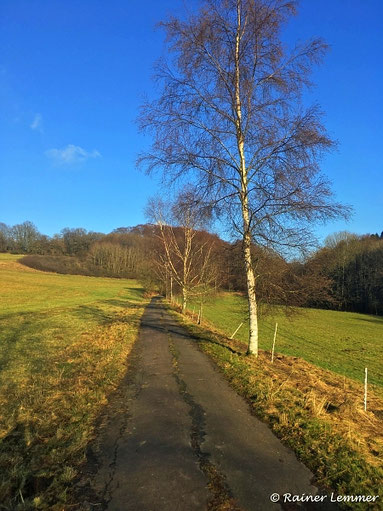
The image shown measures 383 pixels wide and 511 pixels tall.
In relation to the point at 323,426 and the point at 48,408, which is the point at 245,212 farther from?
the point at 48,408

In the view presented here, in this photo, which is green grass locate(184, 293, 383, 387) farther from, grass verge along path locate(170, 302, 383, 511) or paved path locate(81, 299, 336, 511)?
paved path locate(81, 299, 336, 511)

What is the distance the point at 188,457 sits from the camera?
4.18m

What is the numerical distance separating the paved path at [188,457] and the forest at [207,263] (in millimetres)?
4621

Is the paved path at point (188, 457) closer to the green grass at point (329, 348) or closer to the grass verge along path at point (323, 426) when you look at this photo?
the grass verge along path at point (323, 426)

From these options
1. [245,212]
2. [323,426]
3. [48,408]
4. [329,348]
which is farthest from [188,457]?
[329,348]

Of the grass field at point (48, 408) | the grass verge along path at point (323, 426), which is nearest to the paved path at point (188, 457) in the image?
the grass verge along path at point (323, 426)

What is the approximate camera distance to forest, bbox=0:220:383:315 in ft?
34.2

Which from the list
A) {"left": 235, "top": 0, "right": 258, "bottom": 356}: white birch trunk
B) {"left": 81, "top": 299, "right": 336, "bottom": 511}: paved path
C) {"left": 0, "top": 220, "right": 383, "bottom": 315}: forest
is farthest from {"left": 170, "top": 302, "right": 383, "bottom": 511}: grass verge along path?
{"left": 0, "top": 220, "right": 383, "bottom": 315}: forest

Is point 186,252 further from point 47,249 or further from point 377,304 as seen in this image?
point 47,249

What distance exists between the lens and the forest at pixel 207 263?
34.2 feet

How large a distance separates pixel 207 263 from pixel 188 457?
23.5 meters

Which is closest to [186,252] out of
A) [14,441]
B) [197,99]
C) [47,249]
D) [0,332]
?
[0,332]

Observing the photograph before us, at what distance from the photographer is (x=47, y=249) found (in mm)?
119125

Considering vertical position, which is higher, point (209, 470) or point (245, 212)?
point (245, 212)
